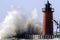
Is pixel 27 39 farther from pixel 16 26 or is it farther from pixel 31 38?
pixel 16 26

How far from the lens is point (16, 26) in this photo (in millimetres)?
76688

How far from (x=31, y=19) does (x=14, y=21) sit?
3810 mm

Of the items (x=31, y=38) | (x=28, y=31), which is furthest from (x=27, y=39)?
(x=28, y=31)

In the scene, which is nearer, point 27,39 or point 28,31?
point 27,39

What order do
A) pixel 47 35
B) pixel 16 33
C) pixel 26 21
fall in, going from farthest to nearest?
pixel 26 21, pixel 16 33, pixel 47 35

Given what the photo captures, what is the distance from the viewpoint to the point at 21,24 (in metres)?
77.8

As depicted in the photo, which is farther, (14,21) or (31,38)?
(14,21)

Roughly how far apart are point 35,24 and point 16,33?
271 inches

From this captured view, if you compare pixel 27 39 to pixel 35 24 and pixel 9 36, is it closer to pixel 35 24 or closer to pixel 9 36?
pixel 9 36

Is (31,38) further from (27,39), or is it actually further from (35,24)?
(35,24)

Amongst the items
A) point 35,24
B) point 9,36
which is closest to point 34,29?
point 35,24

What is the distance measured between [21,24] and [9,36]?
575 centimetres

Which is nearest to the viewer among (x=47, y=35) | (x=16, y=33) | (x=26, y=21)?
(x=47, y=35)

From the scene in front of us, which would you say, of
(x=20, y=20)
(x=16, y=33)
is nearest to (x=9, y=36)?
(x=16, y=33)
